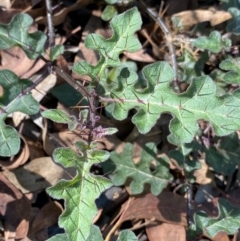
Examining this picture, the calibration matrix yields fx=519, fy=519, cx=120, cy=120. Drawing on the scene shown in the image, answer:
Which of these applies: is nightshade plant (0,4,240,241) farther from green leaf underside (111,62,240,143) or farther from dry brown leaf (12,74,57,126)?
dry brown leaf (12,74,57,126)

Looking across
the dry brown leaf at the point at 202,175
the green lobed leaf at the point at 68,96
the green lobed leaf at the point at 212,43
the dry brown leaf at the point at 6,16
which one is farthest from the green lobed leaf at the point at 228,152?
the dry brown leaf at the point at 6,16

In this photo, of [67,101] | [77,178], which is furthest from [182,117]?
[67,101]

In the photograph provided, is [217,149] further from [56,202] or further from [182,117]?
[56,202]

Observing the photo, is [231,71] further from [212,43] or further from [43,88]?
[43,88]

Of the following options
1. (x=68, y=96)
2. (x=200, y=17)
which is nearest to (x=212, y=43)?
(x=200, y=17)

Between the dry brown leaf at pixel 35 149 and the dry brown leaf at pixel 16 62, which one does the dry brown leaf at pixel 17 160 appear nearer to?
the dry brown leaf at pixel 35 149

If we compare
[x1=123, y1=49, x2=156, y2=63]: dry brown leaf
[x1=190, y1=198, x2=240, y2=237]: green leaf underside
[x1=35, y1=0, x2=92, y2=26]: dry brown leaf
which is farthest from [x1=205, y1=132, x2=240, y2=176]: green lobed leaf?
[x1=35, y1=0, x2=92, y2=26]: dry brown leaf

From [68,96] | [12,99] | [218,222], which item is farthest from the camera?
[68,96]
